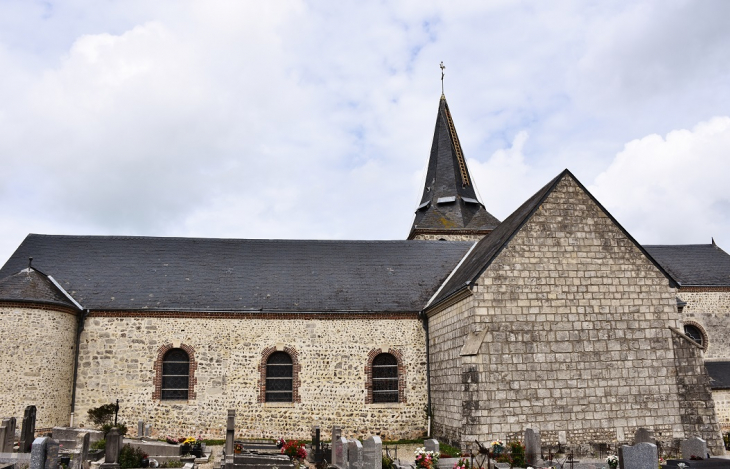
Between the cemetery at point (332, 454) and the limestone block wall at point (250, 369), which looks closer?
the cemetery at point (332, 454)

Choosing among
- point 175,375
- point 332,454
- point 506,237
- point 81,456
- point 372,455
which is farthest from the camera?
point 175,375

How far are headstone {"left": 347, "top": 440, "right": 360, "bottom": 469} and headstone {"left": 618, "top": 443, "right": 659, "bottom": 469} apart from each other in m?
4.62

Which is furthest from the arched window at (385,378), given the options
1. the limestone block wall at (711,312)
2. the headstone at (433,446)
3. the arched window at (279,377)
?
the limestone block wall at (711,312)

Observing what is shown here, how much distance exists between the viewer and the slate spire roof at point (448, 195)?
1162 inches

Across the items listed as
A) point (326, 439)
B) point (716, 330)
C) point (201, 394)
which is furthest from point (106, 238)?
point (716, 330)

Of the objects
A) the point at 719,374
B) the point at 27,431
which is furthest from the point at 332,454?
the point at 719,374

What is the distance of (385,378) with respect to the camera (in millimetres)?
19266

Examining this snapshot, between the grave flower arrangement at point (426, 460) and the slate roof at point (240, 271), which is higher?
the slate roof at point (240, 271)

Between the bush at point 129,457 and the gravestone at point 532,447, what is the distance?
8.09m

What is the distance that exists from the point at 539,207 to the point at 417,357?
6.18 metres

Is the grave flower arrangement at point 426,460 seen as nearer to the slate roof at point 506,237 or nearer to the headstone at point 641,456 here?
the headstone at point 641,456

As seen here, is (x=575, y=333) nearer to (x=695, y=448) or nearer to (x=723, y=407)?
(x=695, y=448)

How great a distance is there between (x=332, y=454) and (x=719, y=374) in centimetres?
1515

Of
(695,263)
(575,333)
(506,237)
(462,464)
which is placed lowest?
(462,464)
